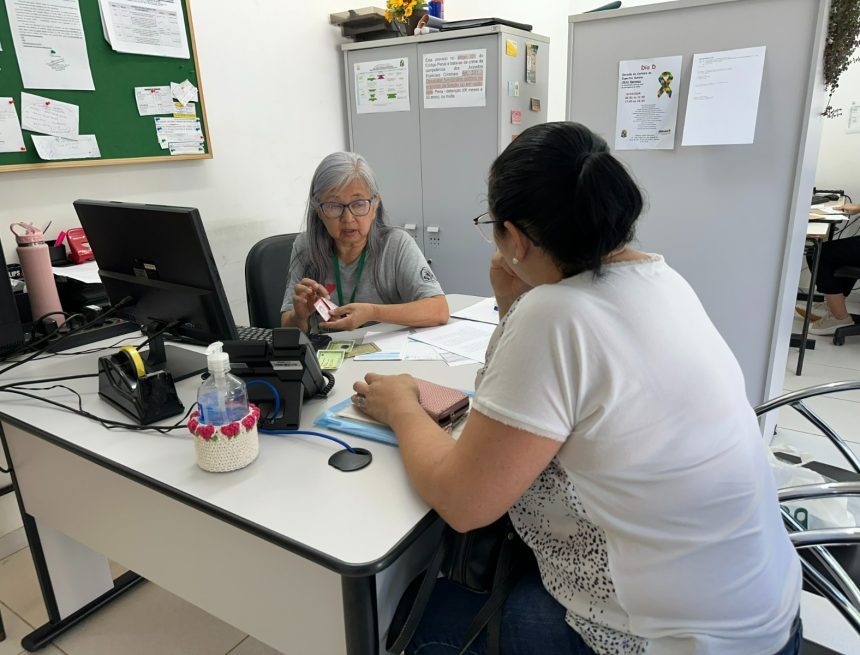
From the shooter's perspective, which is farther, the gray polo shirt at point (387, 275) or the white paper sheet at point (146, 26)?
the white paper sheet at point (146, 26)

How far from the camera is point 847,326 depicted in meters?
3.95

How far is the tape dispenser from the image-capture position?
4.14ft

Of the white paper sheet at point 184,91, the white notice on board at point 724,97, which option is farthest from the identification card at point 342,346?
the white notice on board at point 724,97

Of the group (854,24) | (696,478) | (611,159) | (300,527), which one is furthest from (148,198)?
(854,24)

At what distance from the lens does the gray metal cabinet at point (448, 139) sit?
2.85m

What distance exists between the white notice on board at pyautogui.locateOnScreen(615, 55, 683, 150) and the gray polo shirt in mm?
1106

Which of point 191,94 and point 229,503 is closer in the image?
point 229,503

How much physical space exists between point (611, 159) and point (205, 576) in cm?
106

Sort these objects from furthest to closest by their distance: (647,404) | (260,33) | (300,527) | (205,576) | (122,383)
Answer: (260,33) < (122,383) < (205,576) < (300,527) < (647,404)

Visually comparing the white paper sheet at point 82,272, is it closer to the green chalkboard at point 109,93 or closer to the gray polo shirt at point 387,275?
the green chalkboard at point 109,93

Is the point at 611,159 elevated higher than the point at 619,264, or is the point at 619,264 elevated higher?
the point at 611,159

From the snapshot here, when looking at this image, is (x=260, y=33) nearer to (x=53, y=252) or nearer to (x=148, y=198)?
(x=148, y=198)

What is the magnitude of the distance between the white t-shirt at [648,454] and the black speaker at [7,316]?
1338 mm

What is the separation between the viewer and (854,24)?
2.12 metres
